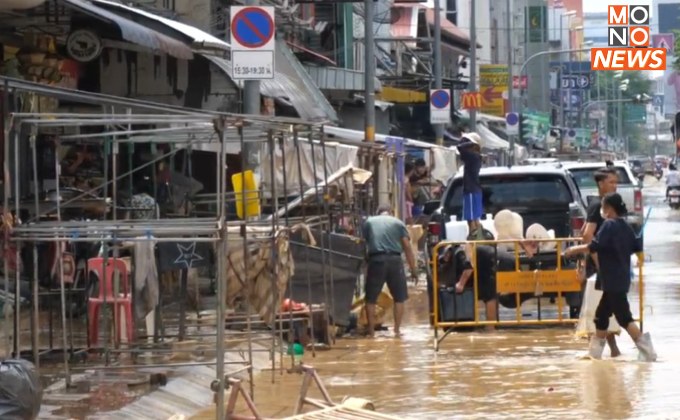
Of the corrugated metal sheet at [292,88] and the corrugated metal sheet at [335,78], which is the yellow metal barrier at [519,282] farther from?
the corrugated metal sheet at [335,78]

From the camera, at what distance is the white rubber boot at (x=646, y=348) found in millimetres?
14266

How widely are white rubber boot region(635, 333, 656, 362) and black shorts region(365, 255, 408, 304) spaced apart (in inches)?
165

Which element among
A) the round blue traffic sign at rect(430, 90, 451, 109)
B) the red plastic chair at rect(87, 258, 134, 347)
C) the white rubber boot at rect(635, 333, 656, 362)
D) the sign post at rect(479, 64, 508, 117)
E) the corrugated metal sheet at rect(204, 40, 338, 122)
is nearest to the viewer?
the red plastic chair at rect(87, 258, 134, 347)

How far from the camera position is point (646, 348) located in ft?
46.9

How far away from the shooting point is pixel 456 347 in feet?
53.0

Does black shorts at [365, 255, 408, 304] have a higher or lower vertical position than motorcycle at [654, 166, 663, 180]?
lower

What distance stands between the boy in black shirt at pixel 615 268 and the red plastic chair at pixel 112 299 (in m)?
4.22

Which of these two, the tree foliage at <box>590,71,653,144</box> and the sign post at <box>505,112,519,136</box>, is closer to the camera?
the sign post at <box>505,112,519,136</box>

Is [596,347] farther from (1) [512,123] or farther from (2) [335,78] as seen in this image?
(1) [512,123]

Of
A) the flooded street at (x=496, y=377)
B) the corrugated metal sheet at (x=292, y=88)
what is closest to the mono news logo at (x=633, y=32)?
the corrugated metal sheet at (x=292, y=88)

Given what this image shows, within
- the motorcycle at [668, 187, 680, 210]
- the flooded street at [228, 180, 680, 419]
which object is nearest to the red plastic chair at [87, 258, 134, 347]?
the flooded street at [228, 180, 680, 419]

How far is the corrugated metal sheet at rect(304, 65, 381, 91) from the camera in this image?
36.8 meters

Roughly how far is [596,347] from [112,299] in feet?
14.5

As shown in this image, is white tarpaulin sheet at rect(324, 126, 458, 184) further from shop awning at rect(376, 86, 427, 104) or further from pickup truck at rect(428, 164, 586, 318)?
pickup truck at rect(428, 164, 586, 318)
